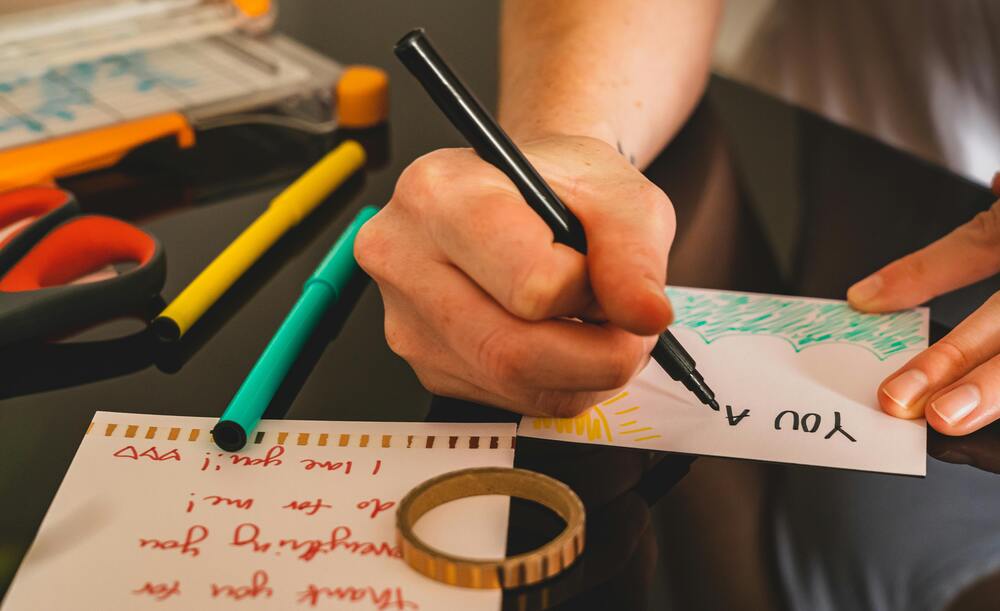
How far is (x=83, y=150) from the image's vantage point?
0.84 m

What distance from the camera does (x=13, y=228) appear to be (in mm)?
695

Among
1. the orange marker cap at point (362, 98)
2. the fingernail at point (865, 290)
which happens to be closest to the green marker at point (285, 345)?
the orange marker cap at point (362, 98)

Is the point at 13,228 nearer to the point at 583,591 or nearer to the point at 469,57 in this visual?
the point at 583,591

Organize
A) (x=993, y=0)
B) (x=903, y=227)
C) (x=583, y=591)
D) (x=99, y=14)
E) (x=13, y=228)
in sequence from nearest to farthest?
(x=583, y=591) < (x=13, y=228) < (x=903, y=227) < (x=99, y=14) < (x=993, y=0)

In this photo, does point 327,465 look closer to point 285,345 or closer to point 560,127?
point 285,345

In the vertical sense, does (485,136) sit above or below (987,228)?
above

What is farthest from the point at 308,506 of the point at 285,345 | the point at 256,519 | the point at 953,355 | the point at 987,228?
the point at 987,228

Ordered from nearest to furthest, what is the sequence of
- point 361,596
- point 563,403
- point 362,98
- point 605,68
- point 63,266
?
point 361,596 → point 563,403 → point 63,266 → point 605,68 → point 362,98

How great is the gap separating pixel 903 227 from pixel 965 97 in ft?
1.93

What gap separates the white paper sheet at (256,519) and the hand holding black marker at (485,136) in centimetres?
12

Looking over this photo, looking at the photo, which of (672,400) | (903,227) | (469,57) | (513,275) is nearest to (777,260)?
(903,227)

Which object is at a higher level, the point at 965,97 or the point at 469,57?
the point at 469,57

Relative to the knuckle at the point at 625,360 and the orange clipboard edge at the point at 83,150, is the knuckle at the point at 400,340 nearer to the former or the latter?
the knuckle at the point at 625,360

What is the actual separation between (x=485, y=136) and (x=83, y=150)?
466mm
